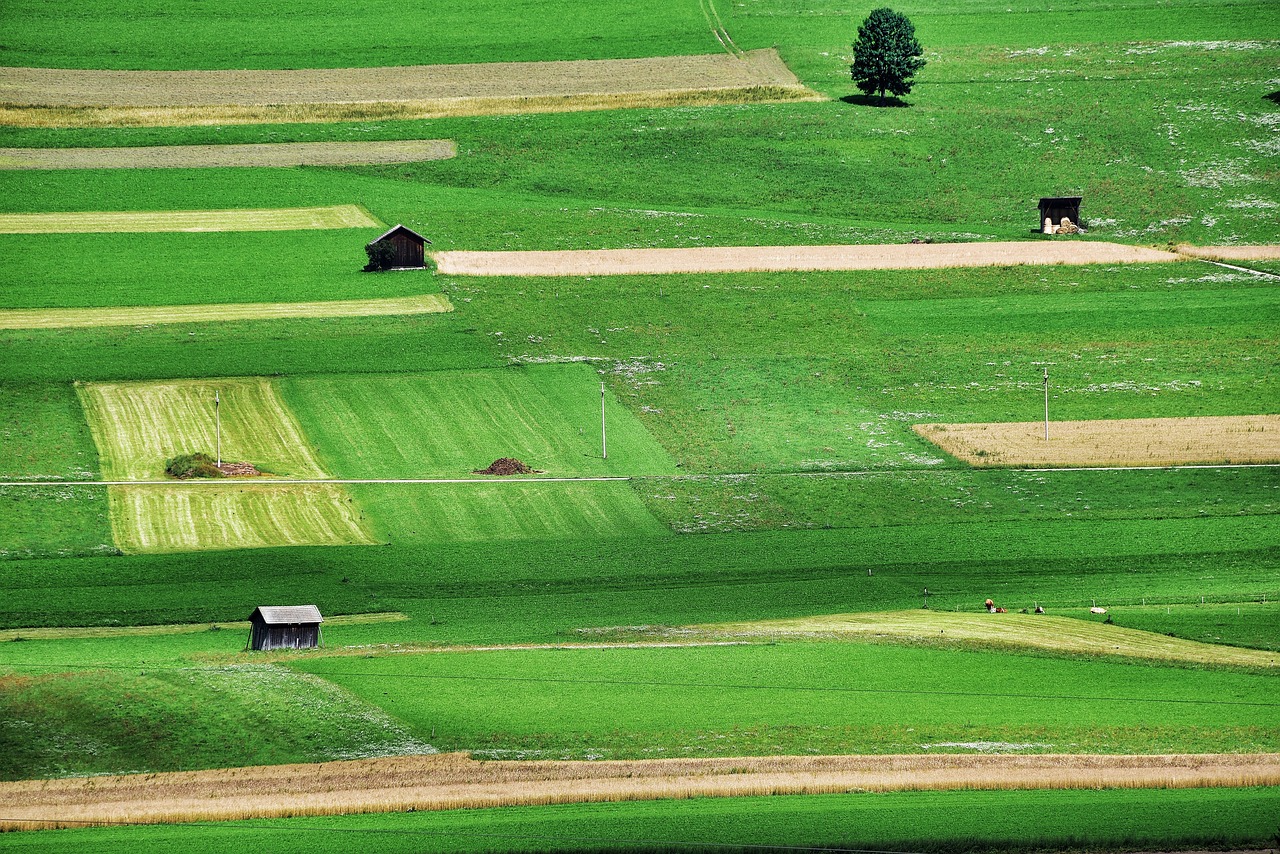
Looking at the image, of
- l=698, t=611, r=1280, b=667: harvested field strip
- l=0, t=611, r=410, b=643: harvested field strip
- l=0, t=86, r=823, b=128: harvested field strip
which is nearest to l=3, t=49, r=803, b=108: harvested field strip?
l=0, t=86, r=823, b=128: harvested field strip

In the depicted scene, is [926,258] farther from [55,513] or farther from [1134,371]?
[55,513]

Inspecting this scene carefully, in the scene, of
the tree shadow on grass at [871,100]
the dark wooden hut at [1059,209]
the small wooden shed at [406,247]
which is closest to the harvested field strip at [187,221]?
the small wooden shed at [406,247]

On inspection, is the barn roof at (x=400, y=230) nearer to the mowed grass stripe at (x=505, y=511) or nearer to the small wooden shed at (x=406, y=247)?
the small wooden shed at (x=406, y=247)

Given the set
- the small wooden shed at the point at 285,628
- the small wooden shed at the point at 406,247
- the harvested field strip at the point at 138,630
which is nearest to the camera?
the small wooden shed at the point at 285,628

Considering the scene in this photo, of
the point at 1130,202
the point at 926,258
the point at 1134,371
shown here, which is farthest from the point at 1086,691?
the point at 1130,202

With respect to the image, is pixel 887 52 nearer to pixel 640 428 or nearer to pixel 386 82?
pixel 386 82

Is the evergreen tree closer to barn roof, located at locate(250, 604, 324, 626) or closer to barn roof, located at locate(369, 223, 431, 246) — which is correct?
barn roof, located at locate(369, 223, 431, 246)

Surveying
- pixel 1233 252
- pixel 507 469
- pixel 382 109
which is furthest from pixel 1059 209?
pixel 507 469
